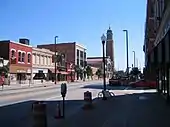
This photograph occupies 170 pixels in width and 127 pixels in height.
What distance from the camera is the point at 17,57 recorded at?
67375 mm

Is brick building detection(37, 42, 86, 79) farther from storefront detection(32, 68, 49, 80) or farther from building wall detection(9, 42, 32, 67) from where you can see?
building wall detection(9, 42, 32, 67)

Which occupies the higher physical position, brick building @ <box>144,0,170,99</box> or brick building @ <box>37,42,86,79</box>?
brick building @ <box>37,42,86,79</box>

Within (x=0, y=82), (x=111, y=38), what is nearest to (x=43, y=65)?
(x=0, y=82)

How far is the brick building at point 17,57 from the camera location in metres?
64.6

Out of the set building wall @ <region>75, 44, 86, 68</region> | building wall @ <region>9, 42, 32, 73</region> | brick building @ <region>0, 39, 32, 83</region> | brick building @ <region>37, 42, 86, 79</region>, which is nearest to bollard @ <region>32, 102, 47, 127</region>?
brick building @ <region>0, 39, 32, 83</region>

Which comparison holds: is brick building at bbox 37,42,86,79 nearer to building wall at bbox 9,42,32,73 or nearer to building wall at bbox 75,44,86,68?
building wall at bbox 75,44,86,68

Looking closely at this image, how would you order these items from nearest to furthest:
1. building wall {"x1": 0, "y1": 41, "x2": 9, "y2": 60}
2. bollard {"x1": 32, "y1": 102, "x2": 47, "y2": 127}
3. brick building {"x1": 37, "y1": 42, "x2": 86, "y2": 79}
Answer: bollard {"x1": 32, "y1": 102, "x2": 47, "y2": 127}, building wall {"x1": 0, "y1": 41, "x2": 9, "y2": 60}, brick building {"x1": 37, "y1": 42, "x2": 86, "y2": 79}

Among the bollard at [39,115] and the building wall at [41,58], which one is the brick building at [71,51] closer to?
the building wall at [41,58]

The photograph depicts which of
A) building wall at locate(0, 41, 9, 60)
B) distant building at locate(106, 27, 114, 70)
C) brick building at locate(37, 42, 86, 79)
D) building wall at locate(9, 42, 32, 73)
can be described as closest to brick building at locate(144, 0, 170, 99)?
building wall at locate(9, 42, 32, 73)

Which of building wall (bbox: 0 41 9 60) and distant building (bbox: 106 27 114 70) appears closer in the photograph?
building wall (bbox: 0 41 9 60)

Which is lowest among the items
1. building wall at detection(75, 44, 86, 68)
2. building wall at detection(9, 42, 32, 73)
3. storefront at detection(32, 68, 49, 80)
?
storefront at detection(32, 68, 49, 80)

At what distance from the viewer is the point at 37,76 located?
7775cm

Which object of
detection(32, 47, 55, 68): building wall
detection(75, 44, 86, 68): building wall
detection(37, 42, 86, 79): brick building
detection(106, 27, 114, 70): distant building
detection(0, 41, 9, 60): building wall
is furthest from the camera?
detection(106, 27, 114, 70): distant building

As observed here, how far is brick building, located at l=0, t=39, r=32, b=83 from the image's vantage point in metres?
64.6
